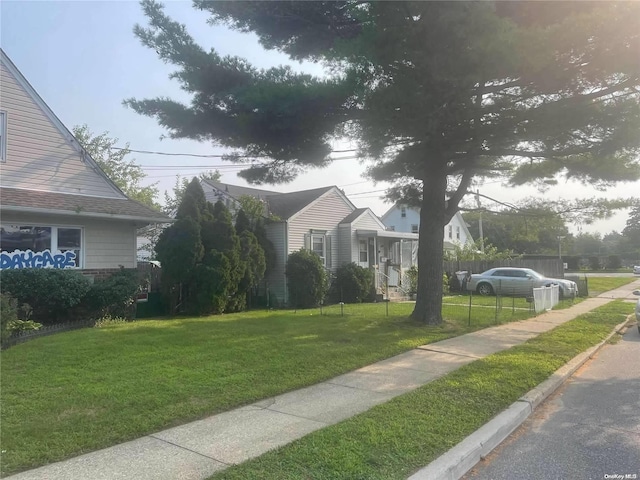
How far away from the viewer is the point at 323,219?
21.0 metres

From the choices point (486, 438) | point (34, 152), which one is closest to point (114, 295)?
point (34, 152)

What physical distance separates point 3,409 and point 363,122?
795cm

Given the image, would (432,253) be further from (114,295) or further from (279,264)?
(114,295)

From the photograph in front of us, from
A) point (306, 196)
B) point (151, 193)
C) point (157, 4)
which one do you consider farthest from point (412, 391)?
point (151, 193)

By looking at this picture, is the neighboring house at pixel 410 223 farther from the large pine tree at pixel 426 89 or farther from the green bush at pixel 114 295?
the green bush at pixel 114 295

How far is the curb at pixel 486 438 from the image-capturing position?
14.0 ft

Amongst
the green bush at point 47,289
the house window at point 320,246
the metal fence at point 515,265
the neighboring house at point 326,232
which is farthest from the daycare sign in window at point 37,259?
the metal fence at point 515,265

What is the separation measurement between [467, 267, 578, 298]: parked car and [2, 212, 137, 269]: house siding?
14.9m

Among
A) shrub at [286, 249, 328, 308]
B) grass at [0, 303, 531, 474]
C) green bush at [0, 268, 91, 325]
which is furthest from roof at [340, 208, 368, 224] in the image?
green bush at [0, 268, 91, 325]

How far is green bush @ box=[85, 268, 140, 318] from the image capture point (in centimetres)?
1189

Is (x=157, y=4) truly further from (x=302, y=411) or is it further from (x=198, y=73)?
(x=302, y=411)

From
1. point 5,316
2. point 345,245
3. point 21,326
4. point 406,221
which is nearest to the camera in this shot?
point 5,316

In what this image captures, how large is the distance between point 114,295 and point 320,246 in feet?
33.2

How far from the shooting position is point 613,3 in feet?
28.6
